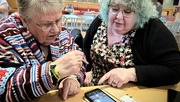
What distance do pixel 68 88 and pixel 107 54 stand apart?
54 centimetres

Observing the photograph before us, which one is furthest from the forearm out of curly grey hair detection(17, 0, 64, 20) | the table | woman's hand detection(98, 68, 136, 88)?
woman's hand detection(98, 68, 136, 88)

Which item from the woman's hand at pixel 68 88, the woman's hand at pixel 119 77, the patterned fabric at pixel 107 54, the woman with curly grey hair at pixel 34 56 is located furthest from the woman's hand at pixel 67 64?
the patterned fabric at pixel 107 54

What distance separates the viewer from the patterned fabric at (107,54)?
4.25ft

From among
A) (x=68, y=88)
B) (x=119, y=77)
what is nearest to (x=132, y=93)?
(x=119, y=77)

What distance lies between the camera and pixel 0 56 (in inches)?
31.3

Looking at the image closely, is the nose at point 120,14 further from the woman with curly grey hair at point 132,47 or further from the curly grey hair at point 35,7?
the curly grey hair at point 35,7

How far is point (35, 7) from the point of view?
2.71 feet

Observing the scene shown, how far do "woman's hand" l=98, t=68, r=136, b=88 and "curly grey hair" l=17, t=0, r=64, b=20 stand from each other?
50 centimetres

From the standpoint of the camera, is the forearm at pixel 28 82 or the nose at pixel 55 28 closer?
the forearm at pixel 28 82

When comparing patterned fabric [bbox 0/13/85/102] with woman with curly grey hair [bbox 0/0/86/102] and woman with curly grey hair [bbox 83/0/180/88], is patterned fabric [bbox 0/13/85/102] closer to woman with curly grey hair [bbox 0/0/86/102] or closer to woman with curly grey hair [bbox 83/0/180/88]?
woman with curly grey hair [bbox 0/0/86/102]

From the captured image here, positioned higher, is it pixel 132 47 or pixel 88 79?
pixel 132 47

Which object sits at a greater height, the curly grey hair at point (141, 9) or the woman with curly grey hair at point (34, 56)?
the curly grey hair at point (141, 9)

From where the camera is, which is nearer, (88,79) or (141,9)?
(141,9)

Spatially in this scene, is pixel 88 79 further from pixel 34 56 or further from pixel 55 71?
pixel 55 71
